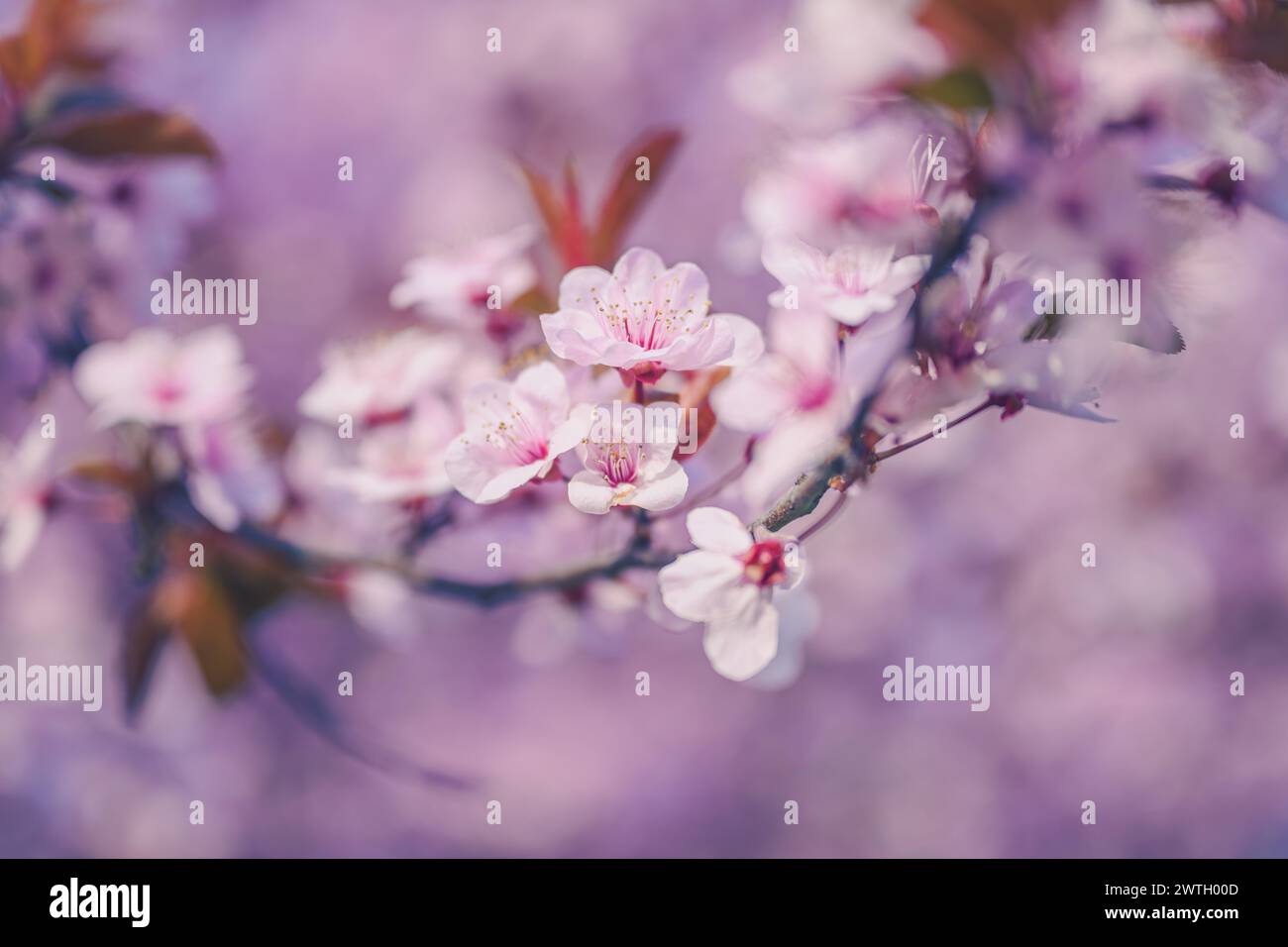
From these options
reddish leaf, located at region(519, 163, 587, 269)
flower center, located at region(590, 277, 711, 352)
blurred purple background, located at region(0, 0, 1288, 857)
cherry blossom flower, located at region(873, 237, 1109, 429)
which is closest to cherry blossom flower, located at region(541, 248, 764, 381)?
flower center, located at region(590, 277, 711, 352)

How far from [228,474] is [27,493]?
23 cm

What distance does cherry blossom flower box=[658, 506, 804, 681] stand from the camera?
558mm

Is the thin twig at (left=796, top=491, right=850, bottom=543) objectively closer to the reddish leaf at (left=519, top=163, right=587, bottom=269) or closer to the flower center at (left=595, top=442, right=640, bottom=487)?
the flower center at (left=595, top=442, right=640, bottom=487)

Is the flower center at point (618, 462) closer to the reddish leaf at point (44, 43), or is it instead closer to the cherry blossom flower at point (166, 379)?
the cherry blossom flower at point (166, 379)

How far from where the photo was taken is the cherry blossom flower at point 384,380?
78 cm

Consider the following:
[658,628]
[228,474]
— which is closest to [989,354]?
[228,474]

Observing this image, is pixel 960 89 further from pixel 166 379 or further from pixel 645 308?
pixel 166 379

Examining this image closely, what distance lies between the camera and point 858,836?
8.99 ft

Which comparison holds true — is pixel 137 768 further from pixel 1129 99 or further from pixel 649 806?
pixel 1129 99

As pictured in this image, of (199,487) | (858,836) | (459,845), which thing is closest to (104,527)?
(459,845)

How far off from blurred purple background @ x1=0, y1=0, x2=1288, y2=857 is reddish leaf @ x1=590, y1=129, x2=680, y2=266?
152 centimetres

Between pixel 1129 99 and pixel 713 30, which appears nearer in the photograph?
pixel 1129 99
